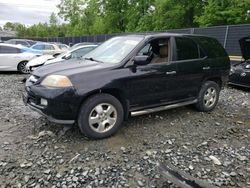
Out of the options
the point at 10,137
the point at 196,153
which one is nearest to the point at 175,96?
the point at 196,153

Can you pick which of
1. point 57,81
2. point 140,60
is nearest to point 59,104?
point 57,81

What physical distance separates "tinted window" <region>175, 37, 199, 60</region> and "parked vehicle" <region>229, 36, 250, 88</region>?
151 inches

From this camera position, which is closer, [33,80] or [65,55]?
[33,80]

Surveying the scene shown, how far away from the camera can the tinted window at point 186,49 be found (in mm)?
5324

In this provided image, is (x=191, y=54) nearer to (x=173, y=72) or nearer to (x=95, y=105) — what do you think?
(x=173, y=72)

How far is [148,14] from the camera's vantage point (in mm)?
38438

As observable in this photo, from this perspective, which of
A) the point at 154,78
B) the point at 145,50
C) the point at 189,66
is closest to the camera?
the point at 154,78

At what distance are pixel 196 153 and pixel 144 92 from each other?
138cm

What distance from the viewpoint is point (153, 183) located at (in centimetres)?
333

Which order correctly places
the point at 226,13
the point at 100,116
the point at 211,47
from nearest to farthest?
the point at 100,116 < the point at 211,47 < the point at 226,13

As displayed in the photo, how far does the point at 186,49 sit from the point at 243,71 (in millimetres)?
4417

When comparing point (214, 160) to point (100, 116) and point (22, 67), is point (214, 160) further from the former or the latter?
point (22, 67)

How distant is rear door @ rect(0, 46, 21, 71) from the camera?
11.6 metres

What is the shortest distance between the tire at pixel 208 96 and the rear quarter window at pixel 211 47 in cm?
65
